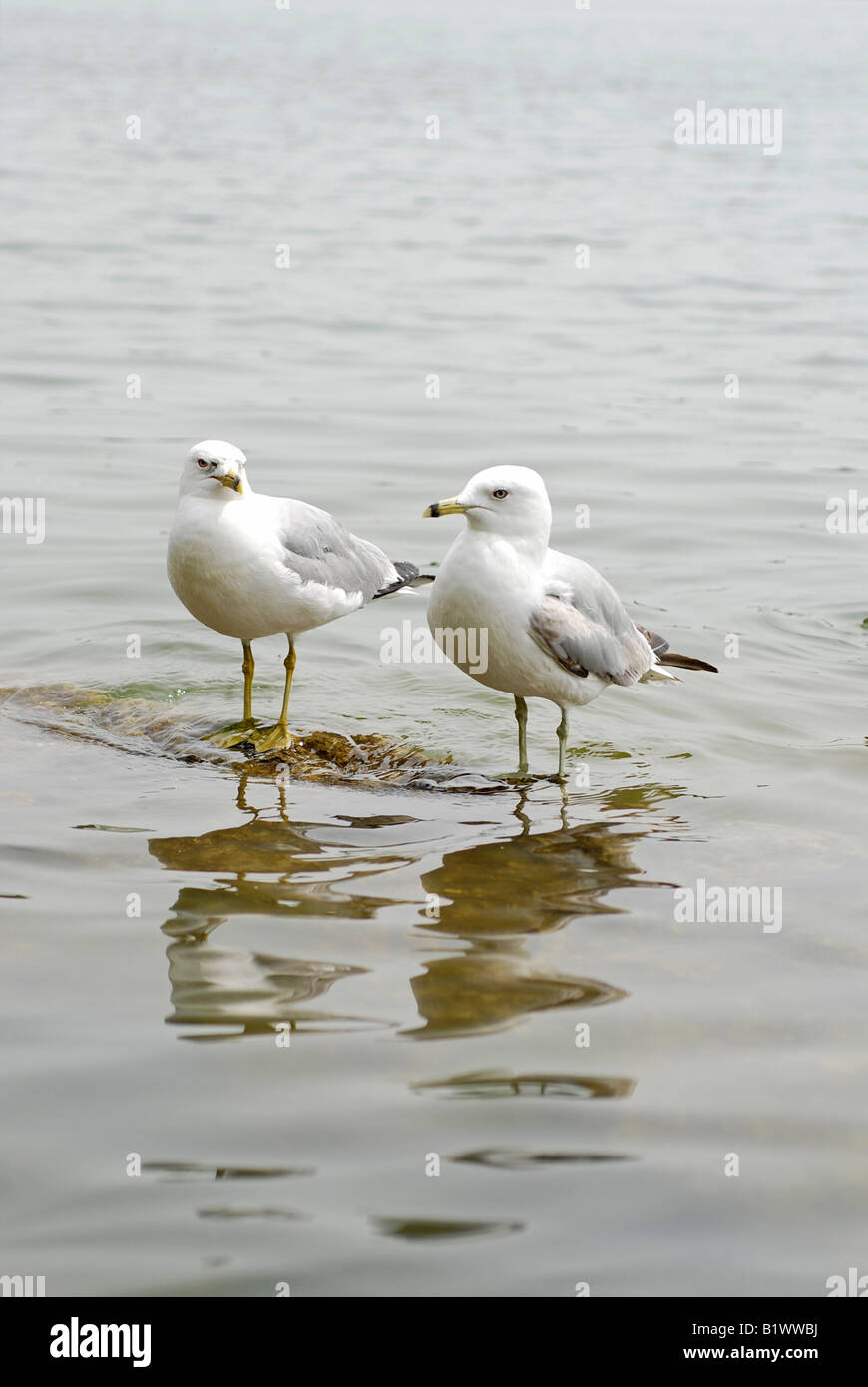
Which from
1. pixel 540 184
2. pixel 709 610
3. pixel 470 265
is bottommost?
pixel 709 610

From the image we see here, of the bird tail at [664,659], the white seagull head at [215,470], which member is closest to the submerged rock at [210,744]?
the bird tail at [664,659]

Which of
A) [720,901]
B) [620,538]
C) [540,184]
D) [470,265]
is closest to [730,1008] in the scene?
[720,901]

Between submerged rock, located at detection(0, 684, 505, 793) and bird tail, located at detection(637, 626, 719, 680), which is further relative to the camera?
bird tail, located at detection(637, 626, 719, 680)

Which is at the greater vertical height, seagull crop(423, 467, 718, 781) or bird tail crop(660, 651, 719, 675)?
seagull crop(423, 467, 718, 781)

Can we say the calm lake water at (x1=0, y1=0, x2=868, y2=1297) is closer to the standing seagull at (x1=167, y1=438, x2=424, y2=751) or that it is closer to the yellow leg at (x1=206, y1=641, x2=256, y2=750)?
the yellow leg at (x1=206, y1=641, x2=256, y2=750)

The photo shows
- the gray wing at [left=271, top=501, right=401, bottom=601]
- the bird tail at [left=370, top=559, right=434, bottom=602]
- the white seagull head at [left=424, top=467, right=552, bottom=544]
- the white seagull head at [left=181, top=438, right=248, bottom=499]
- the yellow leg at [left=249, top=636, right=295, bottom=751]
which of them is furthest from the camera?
the bird tail at [left=370, top=559, right=434, bottom=602]

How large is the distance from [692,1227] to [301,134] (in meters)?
39.9

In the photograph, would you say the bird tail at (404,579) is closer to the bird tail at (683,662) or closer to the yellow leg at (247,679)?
the yellow leg at (247,679)

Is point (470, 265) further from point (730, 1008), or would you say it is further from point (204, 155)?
point (730, 1008)

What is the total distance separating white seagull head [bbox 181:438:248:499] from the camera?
24.5 ft

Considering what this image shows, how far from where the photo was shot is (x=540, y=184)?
112ft

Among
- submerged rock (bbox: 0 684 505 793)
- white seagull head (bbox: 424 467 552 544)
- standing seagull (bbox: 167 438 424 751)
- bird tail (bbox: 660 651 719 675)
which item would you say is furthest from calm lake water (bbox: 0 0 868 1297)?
white seagull head (bbox: 424 467 552 544)

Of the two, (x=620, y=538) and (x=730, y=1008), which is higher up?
(x=620, y=538)

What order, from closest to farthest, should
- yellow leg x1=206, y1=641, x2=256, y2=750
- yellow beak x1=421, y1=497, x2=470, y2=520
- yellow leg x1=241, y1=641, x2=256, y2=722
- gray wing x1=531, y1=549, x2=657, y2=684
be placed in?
yellow beak x1=421, y1=497, x2=470, y2=520 → gray wing x1=531, y1=549, x2=657, y2=684 → yellow leg x1=206, y1=641, x2=256, y2=750 → yellow leg x1=241, y1=641, x2=256, y2=722
